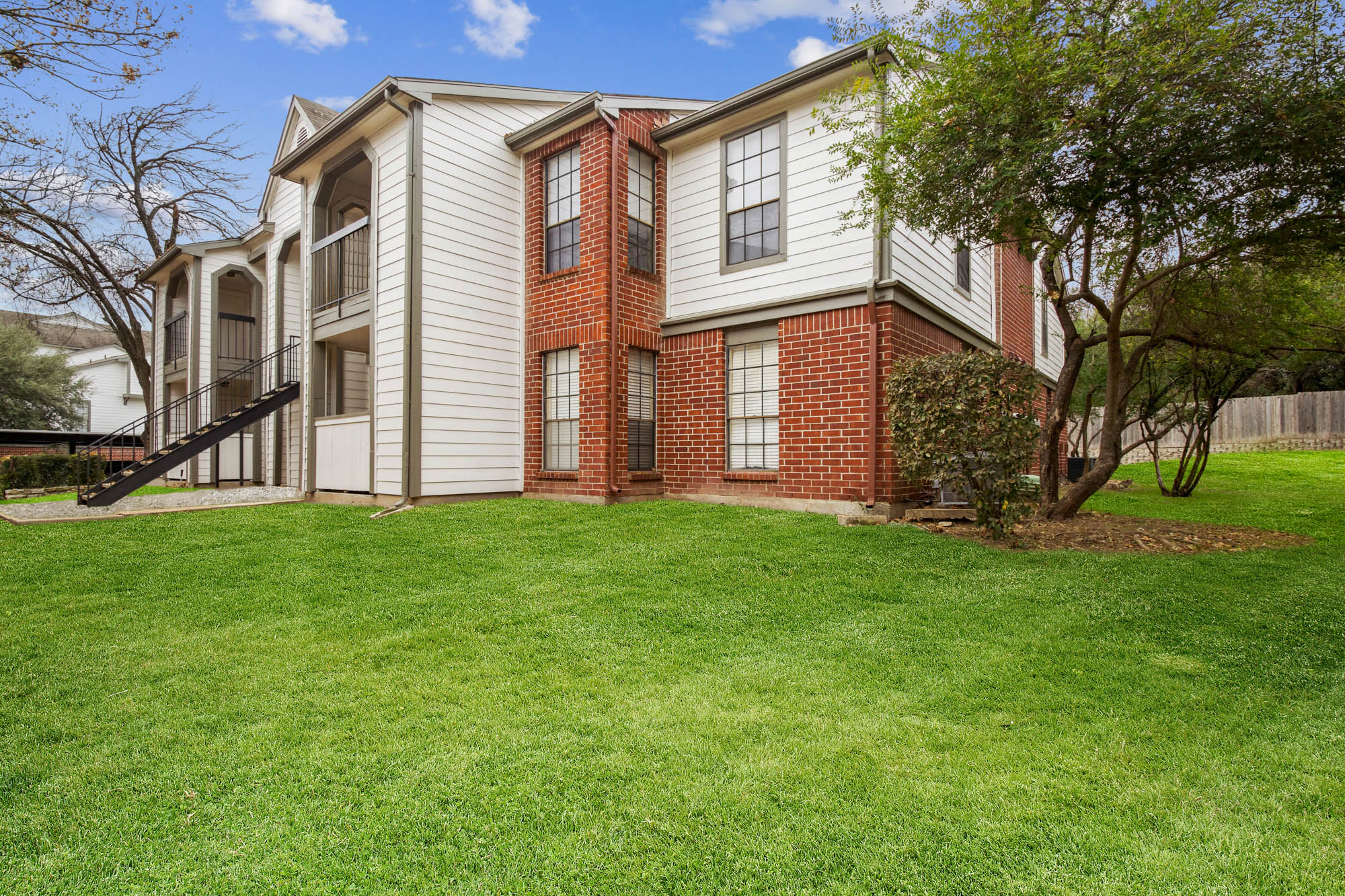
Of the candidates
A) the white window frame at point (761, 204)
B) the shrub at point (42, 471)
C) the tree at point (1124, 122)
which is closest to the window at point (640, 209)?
the white window frame at point (761, 204)

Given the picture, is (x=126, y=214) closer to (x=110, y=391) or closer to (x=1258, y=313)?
(x=110, y=391)

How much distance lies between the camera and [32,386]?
89.0 feet

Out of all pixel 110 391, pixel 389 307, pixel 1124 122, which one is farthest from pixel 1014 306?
pixel 110 391

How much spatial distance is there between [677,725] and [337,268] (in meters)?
11.1

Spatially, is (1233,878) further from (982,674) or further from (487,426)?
(487,426)

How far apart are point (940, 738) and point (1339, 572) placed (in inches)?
217

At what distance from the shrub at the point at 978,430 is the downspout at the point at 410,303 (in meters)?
6.62

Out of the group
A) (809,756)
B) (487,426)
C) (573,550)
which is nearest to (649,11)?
(487,426)

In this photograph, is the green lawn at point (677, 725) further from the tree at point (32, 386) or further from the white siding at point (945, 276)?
the tree at point (32, 386)

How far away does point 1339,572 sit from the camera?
5.85 meters

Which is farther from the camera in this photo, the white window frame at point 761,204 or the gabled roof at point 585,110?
the gabled roof at point 585,110

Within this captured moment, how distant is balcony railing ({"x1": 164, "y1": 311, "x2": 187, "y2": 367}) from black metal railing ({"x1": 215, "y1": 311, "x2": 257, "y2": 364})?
147 cm

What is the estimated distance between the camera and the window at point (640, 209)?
1004 centimetres

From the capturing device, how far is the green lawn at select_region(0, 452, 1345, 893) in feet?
7.05
